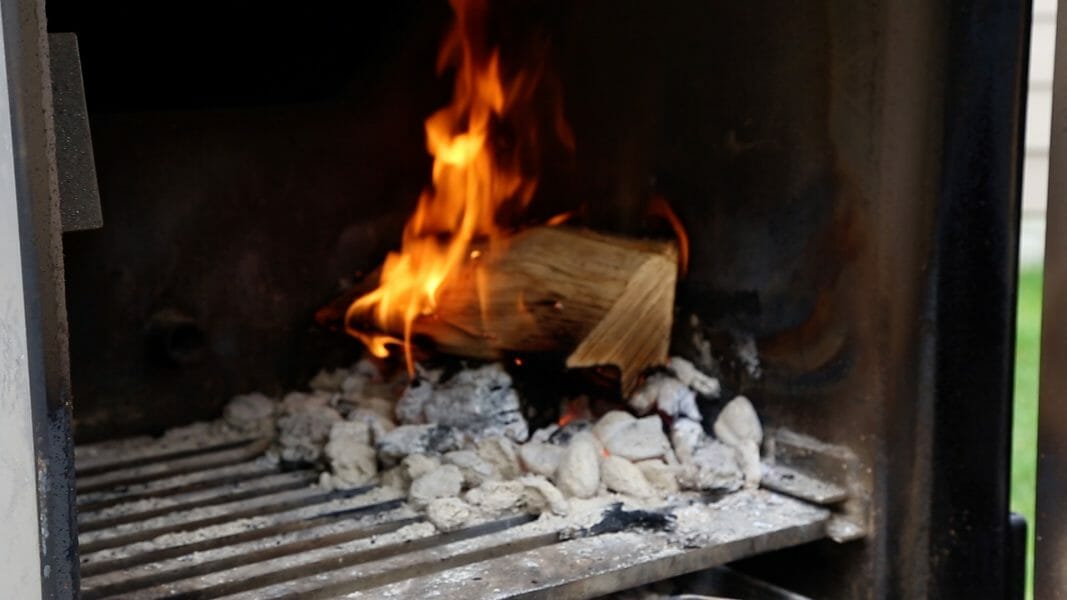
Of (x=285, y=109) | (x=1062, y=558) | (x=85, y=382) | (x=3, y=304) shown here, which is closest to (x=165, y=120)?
(x=285, y=109)

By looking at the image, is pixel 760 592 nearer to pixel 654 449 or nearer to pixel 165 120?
pixel 654 449

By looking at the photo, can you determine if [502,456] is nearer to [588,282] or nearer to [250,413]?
[588,282]

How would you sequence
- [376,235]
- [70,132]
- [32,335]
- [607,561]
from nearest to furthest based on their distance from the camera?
1. [32,335]
2. [70,132]
3. [607,561]
4. [376,235]

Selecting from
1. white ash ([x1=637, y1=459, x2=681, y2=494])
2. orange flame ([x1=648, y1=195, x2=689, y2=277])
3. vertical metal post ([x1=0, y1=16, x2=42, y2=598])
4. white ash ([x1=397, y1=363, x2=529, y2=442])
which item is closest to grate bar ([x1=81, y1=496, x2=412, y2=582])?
→ white ash ([x1=397, y1=363, x2=529, y2=442])

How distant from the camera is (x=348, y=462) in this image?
73.6 inches

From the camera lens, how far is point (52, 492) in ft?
3.53

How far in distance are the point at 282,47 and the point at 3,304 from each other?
→ 1170mm

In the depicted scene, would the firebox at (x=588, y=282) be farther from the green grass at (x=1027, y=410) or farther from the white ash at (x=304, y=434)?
the green grass at (x=1027, y=410)

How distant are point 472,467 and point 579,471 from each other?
0.53ft

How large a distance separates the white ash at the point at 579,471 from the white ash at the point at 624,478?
2 cm

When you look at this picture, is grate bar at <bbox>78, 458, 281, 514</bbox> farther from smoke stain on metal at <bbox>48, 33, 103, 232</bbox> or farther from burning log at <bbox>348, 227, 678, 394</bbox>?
smoke stain on metal at <bbox>48, 33, 103, 232</bbox>

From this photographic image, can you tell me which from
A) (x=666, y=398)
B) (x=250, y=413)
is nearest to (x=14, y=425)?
(x=666, y=398)

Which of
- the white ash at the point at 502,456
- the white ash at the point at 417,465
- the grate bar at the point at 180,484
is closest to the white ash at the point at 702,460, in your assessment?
the white ash at the point at 502,456

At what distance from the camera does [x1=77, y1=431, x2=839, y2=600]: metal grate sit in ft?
4.78
